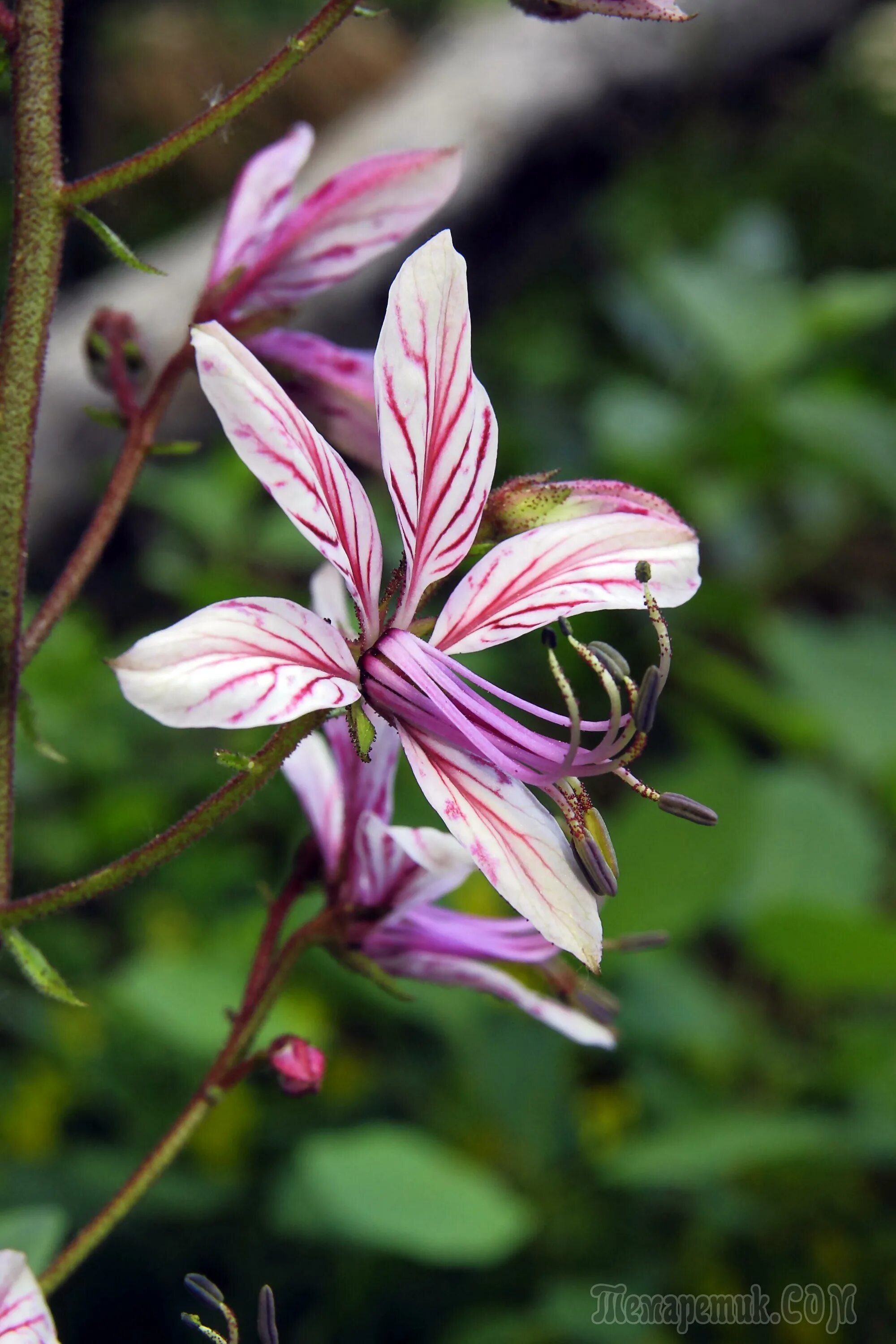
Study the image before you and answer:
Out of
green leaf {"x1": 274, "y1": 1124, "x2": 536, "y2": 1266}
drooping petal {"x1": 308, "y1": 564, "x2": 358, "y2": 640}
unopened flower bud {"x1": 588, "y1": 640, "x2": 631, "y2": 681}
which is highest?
drooping petal {"x1": 308, "y1": 564, "x2": 358, "y2": 640}

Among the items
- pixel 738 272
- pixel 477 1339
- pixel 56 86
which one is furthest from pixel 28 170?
pixel 738 272

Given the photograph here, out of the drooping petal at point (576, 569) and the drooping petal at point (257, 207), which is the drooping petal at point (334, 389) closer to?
the drooping petal at point (257, 207)

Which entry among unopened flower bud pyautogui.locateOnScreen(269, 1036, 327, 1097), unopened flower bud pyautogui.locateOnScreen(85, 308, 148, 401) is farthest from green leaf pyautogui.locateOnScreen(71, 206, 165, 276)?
unopened flower bud pyautogui.locateOnScreen(269, 1036, 327, 1097)

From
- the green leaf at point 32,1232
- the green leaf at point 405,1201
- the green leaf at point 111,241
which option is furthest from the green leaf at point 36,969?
the green leaf at point 405,1201

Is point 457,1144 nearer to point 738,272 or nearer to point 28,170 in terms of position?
point 28,170
